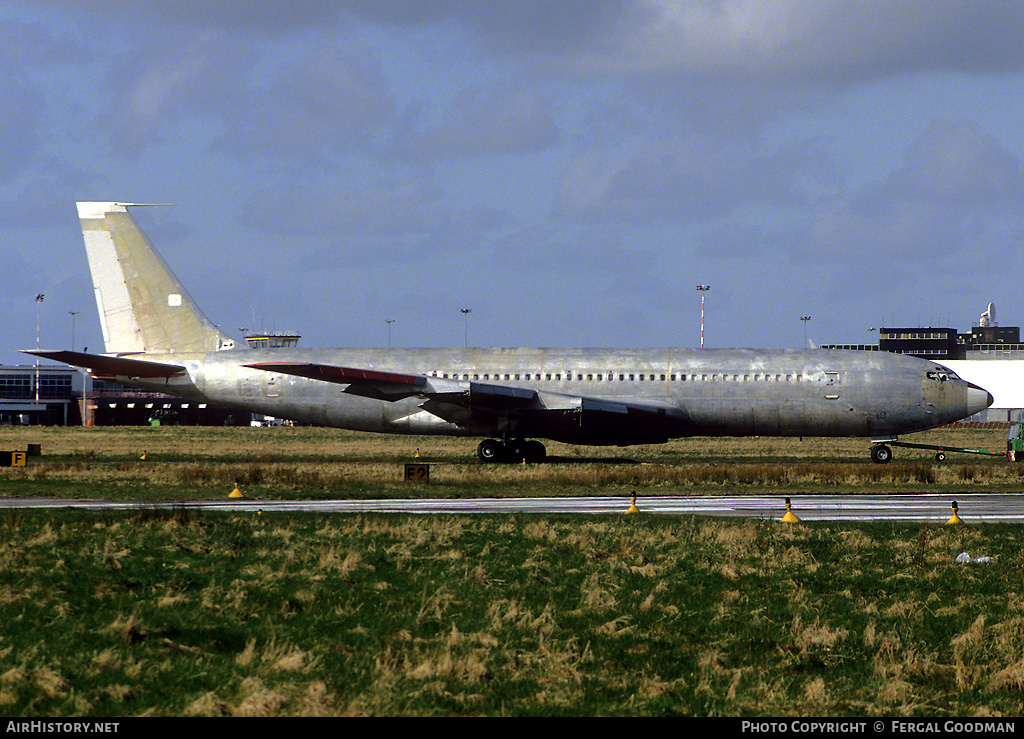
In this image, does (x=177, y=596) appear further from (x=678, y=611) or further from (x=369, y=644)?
(x=678, y=611)

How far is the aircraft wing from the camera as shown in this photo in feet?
151

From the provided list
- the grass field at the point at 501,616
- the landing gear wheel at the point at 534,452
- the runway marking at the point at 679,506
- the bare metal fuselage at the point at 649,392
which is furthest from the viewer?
the landing gear wheel at the point at 534,452

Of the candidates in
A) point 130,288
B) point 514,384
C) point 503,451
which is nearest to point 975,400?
point 514,384

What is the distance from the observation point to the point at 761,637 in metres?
16.7

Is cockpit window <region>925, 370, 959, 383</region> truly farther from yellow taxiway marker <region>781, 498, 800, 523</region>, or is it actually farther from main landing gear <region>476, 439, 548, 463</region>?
yellow taxiway marker <region>781, 498, 800, 523</region>

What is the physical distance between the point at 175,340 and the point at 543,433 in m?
18.2

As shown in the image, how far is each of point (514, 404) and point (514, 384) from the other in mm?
2520

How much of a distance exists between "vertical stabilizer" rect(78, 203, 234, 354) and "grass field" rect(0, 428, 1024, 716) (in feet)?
91.3

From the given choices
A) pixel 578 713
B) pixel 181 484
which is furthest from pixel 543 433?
pixel 578 713

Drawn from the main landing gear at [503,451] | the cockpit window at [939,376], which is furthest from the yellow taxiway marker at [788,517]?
the cockpit window at [939,376]

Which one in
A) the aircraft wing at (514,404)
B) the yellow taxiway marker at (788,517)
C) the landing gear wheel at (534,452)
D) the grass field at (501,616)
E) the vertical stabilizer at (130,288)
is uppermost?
the vertical stabilizer at (130,288)

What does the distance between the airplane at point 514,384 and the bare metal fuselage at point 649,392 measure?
56 mm

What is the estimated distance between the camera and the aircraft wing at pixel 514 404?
46125 millimetres

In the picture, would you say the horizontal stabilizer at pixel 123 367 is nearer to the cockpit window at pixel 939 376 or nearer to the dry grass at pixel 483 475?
the dry grass at pixel 483 475
